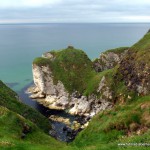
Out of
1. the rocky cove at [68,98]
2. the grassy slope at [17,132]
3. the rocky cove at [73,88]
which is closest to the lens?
the grassy slope at [17,132]

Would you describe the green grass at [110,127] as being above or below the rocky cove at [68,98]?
above

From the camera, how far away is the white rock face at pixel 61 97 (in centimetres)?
9731

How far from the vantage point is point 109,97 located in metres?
94.4

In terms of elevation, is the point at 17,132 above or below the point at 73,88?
above

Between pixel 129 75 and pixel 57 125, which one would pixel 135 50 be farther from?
pixel 57 125

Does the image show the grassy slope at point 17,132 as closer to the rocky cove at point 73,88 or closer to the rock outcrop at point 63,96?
the rocky cove at point 73,88

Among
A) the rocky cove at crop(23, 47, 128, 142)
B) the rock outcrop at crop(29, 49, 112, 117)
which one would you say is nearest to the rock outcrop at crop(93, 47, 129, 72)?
the rocky cove at crop(23, 47, 128, 142)

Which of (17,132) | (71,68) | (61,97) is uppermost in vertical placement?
(71,68)

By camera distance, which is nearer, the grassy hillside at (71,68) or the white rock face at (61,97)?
the white rock face at (61,97)

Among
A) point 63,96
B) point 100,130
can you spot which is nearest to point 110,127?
point 100,130

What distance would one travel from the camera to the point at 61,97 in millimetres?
108438

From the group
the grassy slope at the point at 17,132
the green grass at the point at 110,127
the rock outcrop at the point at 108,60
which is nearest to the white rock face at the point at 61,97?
the rock outcrop at the point at 108,60

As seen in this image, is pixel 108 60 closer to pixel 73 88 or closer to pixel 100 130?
pixel 73 88

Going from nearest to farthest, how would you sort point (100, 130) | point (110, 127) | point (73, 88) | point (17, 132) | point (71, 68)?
point (110, 127), point (100, 130), point (17, 132), point (73, 88), point (71, 68)
